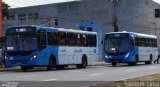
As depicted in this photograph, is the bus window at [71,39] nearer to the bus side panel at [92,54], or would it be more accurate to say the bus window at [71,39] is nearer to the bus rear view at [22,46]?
the bus side panel at [92,54]

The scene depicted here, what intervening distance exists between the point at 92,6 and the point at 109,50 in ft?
212

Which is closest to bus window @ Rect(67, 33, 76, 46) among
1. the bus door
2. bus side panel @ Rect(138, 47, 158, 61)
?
the bus door

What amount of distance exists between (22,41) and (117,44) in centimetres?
1444

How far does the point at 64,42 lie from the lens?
34406 mm

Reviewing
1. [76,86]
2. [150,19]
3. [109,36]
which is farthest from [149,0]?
[76,86]

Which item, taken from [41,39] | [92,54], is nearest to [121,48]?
[92,54]

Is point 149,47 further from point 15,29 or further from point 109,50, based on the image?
point 15,29

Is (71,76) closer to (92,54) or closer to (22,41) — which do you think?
(22,41)

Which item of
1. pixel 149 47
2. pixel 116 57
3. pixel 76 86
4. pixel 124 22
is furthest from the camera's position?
pixel 124 22

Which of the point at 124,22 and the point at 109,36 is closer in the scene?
the point at 109,36

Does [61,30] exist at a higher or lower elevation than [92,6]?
lower

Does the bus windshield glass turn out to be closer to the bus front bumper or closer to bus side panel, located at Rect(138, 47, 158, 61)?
the bus front bumper

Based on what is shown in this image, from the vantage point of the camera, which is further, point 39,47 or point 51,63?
point 51,63

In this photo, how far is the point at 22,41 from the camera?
30.7m
